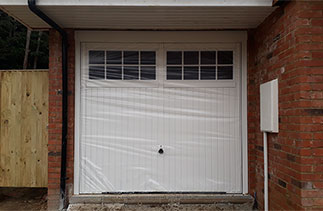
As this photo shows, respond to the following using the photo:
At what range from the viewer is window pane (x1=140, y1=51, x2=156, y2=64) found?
149 inches

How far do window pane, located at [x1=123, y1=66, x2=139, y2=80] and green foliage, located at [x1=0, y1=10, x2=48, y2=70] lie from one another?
6.87m

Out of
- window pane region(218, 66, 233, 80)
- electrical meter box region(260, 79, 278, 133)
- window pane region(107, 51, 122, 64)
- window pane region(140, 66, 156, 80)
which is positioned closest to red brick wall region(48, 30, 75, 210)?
window pane region(107, 51, 122, 64)

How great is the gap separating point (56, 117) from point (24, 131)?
2.37 ft

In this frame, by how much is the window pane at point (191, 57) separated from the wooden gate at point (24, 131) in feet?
7.32

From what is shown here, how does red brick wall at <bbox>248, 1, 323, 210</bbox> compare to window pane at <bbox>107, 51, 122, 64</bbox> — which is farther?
window pane at <bbox>107, 51, 122, 64</bbox>

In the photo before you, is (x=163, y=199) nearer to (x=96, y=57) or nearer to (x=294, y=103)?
(x=294, y=103)

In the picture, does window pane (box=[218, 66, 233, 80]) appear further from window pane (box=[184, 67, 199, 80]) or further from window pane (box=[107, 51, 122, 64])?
window pane (box=[107, 51, 122, 64])

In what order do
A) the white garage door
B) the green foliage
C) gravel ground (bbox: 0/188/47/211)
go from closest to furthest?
1. the white garage door
2. gravel ground (bbox: 0/188/47/211)
3. the green foliage

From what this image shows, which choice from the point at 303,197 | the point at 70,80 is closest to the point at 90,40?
the point at 70,80

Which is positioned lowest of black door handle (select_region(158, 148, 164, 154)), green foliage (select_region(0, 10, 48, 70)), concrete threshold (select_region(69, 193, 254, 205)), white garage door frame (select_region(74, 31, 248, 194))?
concrete threshold (select_region(69, 193, 254, 205))

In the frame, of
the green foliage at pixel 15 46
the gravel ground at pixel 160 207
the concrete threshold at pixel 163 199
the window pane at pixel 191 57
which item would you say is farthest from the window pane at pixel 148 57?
the green foliage at pixel 15 46

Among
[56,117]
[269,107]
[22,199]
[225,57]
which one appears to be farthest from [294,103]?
[22,199]

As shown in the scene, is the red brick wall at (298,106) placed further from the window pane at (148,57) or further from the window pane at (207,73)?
the window pane at (148,57)

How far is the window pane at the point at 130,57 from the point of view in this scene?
12.4 ft
